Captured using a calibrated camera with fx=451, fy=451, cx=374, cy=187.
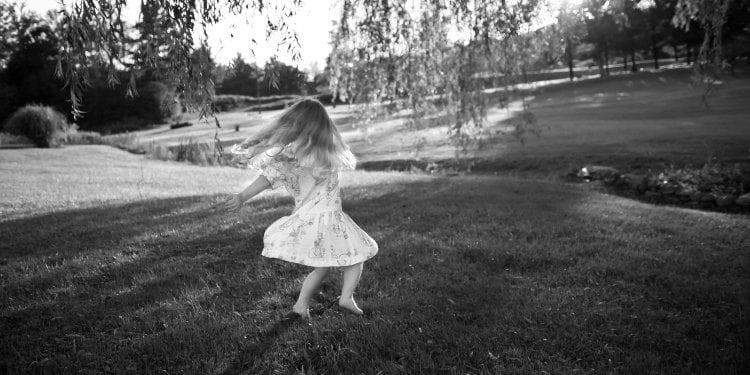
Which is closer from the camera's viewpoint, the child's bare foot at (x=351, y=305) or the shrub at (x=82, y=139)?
the child's bare foot at (x=351, y=305)

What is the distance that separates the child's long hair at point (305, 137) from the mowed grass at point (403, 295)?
136 cm

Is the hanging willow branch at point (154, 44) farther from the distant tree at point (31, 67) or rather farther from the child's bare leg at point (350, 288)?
the distant tree at point (31, 67)

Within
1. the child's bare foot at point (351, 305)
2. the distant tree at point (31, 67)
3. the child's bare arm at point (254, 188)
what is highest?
the distant tree at point (31, 67)

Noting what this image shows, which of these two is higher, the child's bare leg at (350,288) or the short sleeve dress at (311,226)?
the short sleeve dress at (311,226)

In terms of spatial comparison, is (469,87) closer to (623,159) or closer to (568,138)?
(623,159)

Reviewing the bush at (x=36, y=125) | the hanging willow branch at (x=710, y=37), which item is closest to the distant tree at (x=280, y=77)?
the hanging willow branch at (x=710, y=37)

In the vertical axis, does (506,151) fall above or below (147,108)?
below

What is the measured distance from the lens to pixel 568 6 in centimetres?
498

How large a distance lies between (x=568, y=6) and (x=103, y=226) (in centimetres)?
Result: 731

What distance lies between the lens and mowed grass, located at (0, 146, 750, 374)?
10.8 ft

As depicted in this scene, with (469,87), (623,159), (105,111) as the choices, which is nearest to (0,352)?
(469,87)

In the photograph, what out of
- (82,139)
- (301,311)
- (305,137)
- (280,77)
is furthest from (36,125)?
(301,311)

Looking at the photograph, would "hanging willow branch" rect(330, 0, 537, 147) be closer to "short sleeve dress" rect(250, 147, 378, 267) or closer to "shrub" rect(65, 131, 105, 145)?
"short sleeve dress" rect(250, 147, 378, 267)

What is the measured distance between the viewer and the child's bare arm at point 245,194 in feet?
11.6
